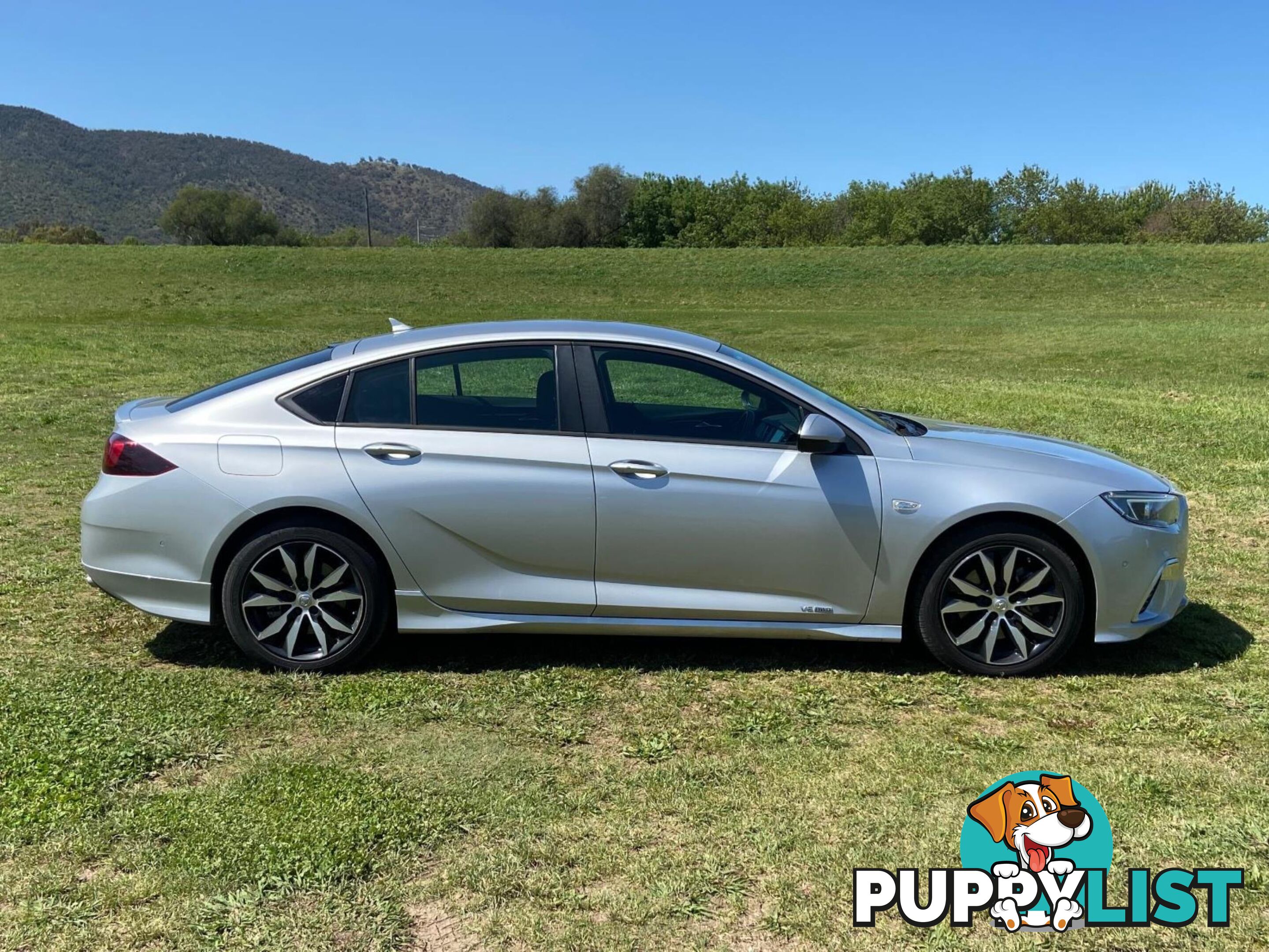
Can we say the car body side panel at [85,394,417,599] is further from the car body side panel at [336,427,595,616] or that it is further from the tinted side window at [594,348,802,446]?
the tinted side window at [594,348,802,446]

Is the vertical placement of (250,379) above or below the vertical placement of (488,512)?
above

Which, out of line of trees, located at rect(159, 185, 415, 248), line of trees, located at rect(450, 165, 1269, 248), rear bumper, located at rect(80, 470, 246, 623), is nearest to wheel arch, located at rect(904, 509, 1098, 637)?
rear bumper, located at rect(80, 470, 246, 623)

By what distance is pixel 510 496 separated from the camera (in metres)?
4.55

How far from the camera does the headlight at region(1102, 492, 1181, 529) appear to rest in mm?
4648

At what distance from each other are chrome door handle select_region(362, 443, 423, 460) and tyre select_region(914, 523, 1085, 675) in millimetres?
2255

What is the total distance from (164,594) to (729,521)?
2.46 m

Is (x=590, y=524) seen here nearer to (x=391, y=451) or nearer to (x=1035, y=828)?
(x=391, y=451)

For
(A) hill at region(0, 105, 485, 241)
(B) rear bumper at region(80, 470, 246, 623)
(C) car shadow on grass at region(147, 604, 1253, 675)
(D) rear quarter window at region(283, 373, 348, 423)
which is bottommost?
(C) car shadow on grass at region(147, 604, 1253, 675)

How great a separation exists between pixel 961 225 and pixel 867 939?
82064mm

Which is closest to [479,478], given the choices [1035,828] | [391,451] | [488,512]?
[488,512]

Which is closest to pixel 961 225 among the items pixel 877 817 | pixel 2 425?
pixel 2 425

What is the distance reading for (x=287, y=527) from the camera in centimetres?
456

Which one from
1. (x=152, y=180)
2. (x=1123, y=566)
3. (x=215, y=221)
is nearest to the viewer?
(x=1123, y=566)

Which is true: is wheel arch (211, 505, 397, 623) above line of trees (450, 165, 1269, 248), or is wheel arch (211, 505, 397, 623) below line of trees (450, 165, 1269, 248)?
below
